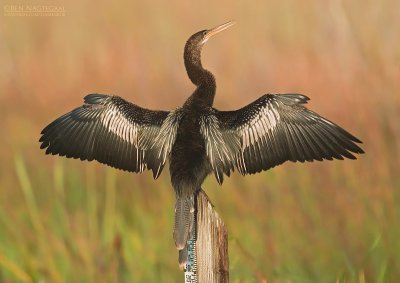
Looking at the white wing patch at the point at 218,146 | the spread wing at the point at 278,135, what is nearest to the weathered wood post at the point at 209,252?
the white wing patch at the point at 218,146

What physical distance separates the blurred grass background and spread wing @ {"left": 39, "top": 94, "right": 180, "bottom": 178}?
708 mm

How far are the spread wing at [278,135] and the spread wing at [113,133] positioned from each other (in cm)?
34

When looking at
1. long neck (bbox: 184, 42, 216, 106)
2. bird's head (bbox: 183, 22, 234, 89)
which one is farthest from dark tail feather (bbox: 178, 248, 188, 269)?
bird's head (bbox: 183, 22, 234, 89)

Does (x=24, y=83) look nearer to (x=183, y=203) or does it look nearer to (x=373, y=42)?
(x=373, y=42)

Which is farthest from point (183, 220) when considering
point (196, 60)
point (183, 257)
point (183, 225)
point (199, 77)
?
point (196, 60)

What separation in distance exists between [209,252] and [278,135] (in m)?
0.92

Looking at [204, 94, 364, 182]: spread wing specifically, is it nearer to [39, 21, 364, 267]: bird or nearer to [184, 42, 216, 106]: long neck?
[39, 21, 364, 267]: bird

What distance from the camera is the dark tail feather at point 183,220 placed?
15.1 ft

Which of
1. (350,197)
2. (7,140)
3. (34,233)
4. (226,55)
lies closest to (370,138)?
(350,197)

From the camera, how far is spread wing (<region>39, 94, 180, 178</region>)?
5.16 metres

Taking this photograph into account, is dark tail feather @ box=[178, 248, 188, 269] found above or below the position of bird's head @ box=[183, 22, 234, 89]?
below

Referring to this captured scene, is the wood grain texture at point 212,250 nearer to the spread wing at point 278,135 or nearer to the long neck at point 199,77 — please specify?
the spread wing at point 278,135

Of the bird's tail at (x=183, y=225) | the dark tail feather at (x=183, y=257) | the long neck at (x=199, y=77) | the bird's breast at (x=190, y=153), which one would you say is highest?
the long neck at (x=199, y=77)

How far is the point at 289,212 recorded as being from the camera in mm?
6578
